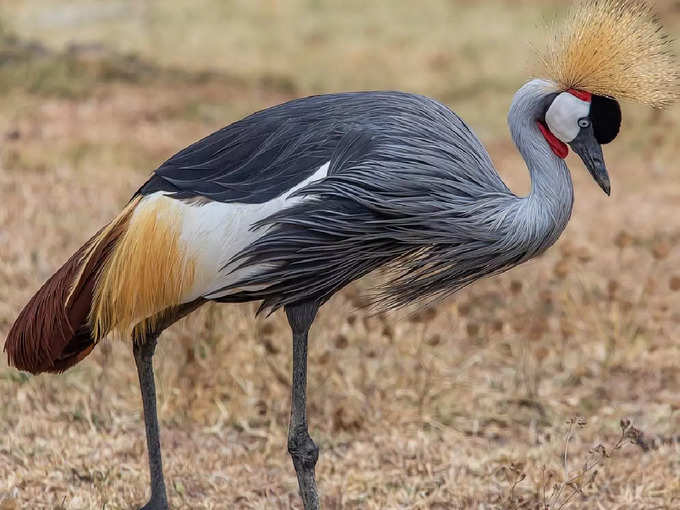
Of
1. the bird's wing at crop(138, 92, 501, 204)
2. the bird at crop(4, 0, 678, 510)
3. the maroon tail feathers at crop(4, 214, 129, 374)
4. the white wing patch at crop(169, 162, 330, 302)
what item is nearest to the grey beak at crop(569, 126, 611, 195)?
the bird at crop(4, 0, 678, 510)

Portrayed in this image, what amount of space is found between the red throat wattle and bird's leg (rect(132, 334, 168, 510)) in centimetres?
140

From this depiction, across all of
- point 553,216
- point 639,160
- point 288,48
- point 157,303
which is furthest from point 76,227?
point 288,48

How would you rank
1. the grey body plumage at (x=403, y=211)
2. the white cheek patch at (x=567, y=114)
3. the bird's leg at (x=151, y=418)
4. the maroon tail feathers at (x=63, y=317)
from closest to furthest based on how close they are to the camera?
1. the grey body plumage at (x=403, y=211)
2. the white cheek patch at (x=567, y=114)
3. the maroon tail feathers at (x=63, y=317)
4. the bird's leg at (x=151, y=418)

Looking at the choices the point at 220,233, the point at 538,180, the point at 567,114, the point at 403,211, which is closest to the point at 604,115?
the point at 567,114

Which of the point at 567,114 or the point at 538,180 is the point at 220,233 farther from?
the point at 567,114

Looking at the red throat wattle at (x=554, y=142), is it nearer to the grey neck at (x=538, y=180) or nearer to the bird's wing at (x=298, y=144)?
the grey neck at (x=538, y=180)

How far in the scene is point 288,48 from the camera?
50.4 ft

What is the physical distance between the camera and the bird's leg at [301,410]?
3256 mm

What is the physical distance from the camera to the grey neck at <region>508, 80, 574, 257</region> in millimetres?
3182

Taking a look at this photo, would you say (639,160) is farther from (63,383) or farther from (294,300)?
(294,300)

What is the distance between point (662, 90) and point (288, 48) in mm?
12459

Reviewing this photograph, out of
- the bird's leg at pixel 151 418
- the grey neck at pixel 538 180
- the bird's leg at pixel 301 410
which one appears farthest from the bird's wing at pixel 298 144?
the bird's leg at pixel 151 418

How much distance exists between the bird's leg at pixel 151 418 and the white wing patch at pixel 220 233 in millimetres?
453

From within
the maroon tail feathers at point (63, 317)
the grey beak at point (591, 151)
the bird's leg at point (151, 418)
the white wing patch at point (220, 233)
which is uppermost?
the grey beak at point (591, 151)
